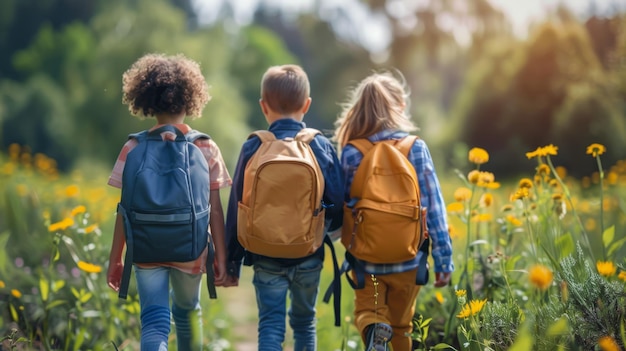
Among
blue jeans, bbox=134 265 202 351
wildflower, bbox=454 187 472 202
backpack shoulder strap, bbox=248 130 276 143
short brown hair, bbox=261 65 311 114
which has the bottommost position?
blue jeans, bbox=134 265 202 351

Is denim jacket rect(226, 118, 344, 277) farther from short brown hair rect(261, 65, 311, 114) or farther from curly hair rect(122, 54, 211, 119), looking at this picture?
curly hair rect(122, 54, 211, 119)

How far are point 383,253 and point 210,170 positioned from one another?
0.77 metres

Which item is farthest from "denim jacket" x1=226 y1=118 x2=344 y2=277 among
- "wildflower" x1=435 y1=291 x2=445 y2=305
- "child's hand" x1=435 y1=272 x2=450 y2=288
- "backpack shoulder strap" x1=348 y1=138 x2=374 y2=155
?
"wildflower" x1=435 y1=291 x2=445 y2=305

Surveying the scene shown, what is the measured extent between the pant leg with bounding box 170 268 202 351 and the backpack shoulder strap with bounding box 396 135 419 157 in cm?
96

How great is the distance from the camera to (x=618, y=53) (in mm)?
7074

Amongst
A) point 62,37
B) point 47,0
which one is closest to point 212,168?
point 62,37

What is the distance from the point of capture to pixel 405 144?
2.87 metres

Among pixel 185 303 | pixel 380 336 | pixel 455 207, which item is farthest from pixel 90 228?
pixel 455 207

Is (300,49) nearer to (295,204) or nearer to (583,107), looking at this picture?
(583,107)

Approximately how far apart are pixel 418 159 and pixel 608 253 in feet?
3.32

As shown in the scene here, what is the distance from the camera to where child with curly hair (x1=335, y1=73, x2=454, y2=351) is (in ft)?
9.25

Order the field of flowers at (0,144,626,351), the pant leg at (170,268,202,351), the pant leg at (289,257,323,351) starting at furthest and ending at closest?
1. the pant leg at (289,257,323,351)
2. the pant leg at (170,268,202,351)
3. the field of flowers at (0,144,626,351)

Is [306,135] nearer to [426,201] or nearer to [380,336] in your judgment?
[426,201]

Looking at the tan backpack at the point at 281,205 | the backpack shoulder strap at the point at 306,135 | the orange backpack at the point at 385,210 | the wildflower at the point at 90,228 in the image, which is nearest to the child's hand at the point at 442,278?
the orange backpack at the point at 385,210
